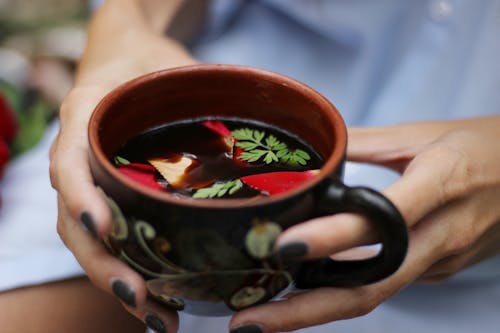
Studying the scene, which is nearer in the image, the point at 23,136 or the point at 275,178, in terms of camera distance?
the point at 275,178

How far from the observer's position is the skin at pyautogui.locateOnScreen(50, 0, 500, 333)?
1.83 feet

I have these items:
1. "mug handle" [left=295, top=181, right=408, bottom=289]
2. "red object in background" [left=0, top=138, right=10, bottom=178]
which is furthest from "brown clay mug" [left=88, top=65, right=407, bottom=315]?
"red object in background" [left=0, top=138, right=10, bottom=178]

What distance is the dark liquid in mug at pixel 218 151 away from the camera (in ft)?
1.98

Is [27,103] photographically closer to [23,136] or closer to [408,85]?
[23,136]

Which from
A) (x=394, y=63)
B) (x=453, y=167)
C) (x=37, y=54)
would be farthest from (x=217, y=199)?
(x=37, y=54)

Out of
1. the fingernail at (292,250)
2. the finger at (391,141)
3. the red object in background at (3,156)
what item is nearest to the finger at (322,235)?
the fingernail at (292,250)

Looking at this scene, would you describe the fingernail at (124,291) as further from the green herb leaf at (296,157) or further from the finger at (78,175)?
the green herb leaf at (296,157)

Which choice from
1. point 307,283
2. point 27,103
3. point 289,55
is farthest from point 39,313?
point 27,103

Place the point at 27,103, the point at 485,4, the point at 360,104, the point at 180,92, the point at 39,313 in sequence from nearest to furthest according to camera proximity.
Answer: the point at 180,92 → the point at 39,313 → the point at 485,4 → the point at 360,104 → the point at 27,103

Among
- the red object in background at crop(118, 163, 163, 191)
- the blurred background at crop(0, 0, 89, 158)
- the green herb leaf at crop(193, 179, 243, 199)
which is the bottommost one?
the blurred background at crop(0, 0, 89, 158)

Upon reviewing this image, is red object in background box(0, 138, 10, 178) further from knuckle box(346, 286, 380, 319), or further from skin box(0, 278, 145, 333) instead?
knuckle box(346, 286, 380, 319)

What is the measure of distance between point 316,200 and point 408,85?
486 millimetres

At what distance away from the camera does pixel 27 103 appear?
1340 mm

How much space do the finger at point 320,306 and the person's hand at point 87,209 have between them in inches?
3.4
